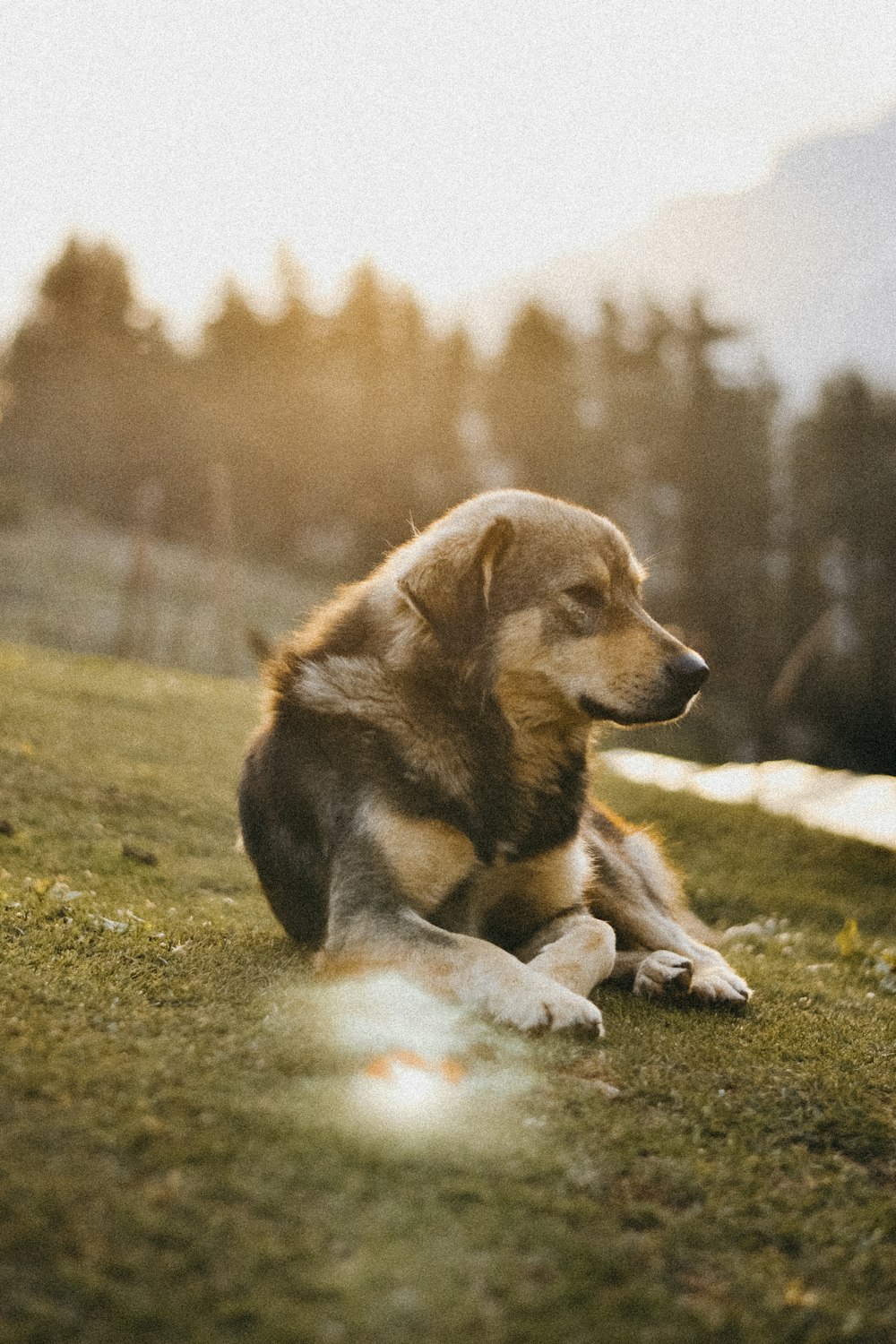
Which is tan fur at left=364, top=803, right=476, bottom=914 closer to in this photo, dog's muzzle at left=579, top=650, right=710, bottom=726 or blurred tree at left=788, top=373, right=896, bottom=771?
dog's muzzle at left=579, top=650, right=710, bottom=726

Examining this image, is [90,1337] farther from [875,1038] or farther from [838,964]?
[838,964]

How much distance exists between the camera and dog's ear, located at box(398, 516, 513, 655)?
5070 millimetres

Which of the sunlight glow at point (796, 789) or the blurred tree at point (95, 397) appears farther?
the blurred tree at point (95, 397)

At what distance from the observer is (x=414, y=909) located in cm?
479

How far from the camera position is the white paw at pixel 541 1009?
422 centimetres

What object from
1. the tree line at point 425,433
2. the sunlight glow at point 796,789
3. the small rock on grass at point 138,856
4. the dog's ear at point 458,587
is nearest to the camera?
the dog's ear at point 458,587

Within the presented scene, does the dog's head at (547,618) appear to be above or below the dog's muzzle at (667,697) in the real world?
above

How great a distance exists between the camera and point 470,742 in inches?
198

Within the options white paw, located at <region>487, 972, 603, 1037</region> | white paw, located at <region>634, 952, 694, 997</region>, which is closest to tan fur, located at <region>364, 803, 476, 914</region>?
white paw, located at <region>487, 972, 603, 1037</region>

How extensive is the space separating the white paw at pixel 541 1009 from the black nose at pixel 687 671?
1618mm

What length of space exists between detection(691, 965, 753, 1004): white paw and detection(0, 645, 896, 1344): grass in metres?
0.14

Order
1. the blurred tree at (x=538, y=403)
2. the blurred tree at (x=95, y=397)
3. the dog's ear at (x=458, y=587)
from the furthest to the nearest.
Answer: the blurred tree at (x=95, y=397) → the blurred tree at (x=538, y=403) → the dog's ear at (x=458, y=587)

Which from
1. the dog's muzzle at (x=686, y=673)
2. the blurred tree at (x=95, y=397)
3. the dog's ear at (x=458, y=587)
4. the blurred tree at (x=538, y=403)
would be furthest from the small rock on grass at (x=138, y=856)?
the blurred tree at (x=95, y=397)

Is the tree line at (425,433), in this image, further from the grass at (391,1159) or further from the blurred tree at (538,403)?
the grass at (391,1159)
